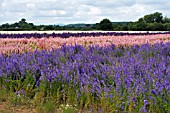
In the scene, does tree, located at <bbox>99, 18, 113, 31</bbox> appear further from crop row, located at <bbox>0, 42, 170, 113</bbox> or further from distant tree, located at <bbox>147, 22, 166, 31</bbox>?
crop row, located at <bbox>0, 42, 170, 113</bbox>

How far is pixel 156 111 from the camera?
5.17 m

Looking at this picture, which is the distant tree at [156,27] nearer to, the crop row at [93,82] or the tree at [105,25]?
the tree at [105,25]

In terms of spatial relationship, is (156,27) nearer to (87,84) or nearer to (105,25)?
(105,25)

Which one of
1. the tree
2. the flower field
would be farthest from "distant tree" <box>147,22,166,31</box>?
the flower field

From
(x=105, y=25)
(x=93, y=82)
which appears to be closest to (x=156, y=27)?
(x=105, y=25)

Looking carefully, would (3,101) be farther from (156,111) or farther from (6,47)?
(6,47)

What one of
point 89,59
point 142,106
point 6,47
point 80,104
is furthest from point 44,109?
point 6,47

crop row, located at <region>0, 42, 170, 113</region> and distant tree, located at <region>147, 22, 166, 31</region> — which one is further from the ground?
crop row, located at <region>0, 42, 170, 113</region>

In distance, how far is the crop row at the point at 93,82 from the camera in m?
5.35

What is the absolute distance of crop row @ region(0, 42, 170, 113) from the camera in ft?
17.5

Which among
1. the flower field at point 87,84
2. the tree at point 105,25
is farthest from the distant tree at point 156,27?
the flower field at point 87,84

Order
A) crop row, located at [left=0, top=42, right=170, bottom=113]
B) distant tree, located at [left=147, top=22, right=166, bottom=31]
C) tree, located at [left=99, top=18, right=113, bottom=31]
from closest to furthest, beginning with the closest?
crop row, located at [left=0, top=42, right=170, bottom=113] < distant tree, located at [left=147, top=22, right=166, bottom=31] < tree, located at [left=99, top=18, right=113, bottom=31]

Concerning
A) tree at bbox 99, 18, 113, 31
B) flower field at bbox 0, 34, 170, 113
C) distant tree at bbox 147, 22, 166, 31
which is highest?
flower field at bbox 0, 34, 170, 113

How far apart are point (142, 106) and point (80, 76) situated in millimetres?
1730
